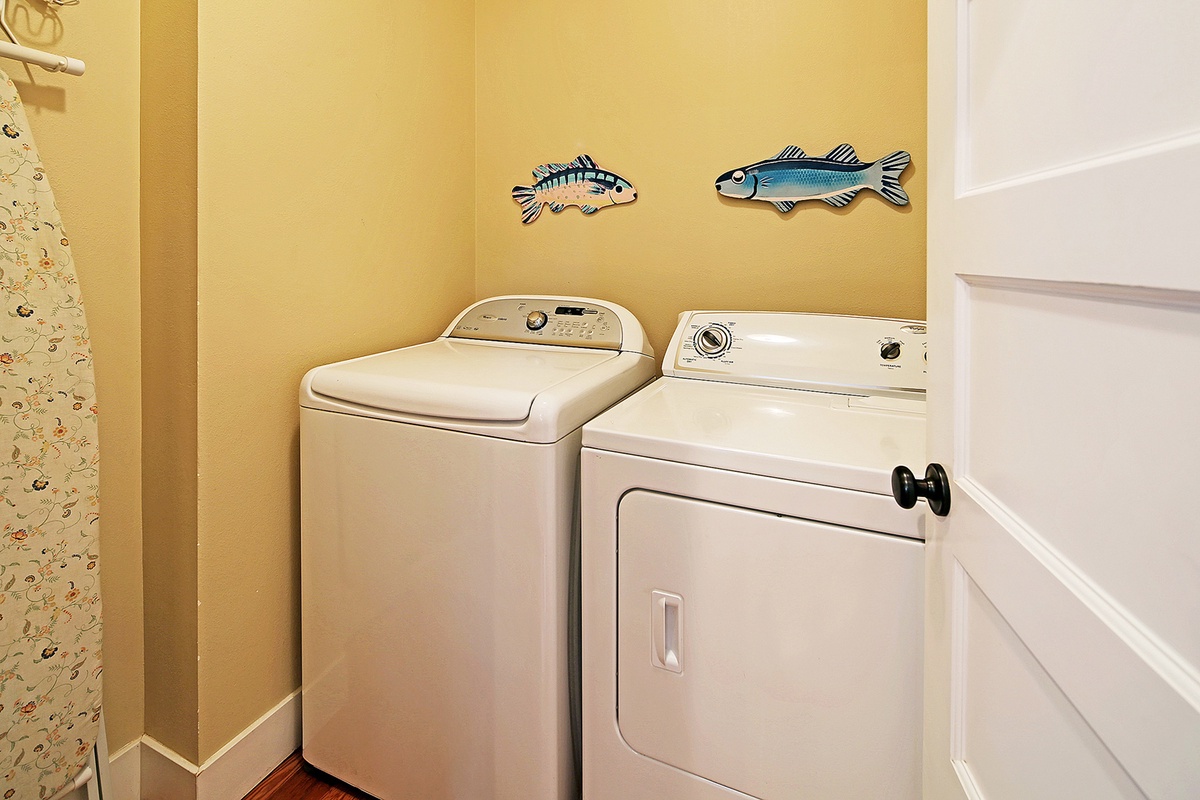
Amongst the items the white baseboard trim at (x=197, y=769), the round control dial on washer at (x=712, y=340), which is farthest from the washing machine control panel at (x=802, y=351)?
the white baseboard trim at (x=197, y=769)

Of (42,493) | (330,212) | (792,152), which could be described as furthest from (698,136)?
(42,493)

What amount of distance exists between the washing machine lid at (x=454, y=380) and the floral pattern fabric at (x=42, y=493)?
0.45 m

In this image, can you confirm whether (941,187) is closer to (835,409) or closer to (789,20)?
(835,409)

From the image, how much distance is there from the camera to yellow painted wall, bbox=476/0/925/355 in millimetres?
1607

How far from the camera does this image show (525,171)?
2.04 m

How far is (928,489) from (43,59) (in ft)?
5.08

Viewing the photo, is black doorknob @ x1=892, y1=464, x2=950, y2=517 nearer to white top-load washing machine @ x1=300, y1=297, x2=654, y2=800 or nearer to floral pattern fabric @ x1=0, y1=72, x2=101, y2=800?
white top-load washing machine @ x1=300, y1=297, x2=654, y2=800

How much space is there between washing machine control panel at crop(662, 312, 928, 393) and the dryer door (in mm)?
536

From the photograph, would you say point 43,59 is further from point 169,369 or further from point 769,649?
point 769,649

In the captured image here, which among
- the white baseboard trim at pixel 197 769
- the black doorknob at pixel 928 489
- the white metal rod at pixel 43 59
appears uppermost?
the white metal rod at pixel 43 59

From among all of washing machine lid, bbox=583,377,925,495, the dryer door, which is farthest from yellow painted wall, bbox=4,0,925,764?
the dryer door

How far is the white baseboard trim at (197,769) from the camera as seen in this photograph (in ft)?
4.36

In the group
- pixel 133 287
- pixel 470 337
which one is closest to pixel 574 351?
pixel 470 337

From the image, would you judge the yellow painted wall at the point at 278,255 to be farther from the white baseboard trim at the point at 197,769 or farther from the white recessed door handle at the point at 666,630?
the white recessed door handle at the point at 666,630
